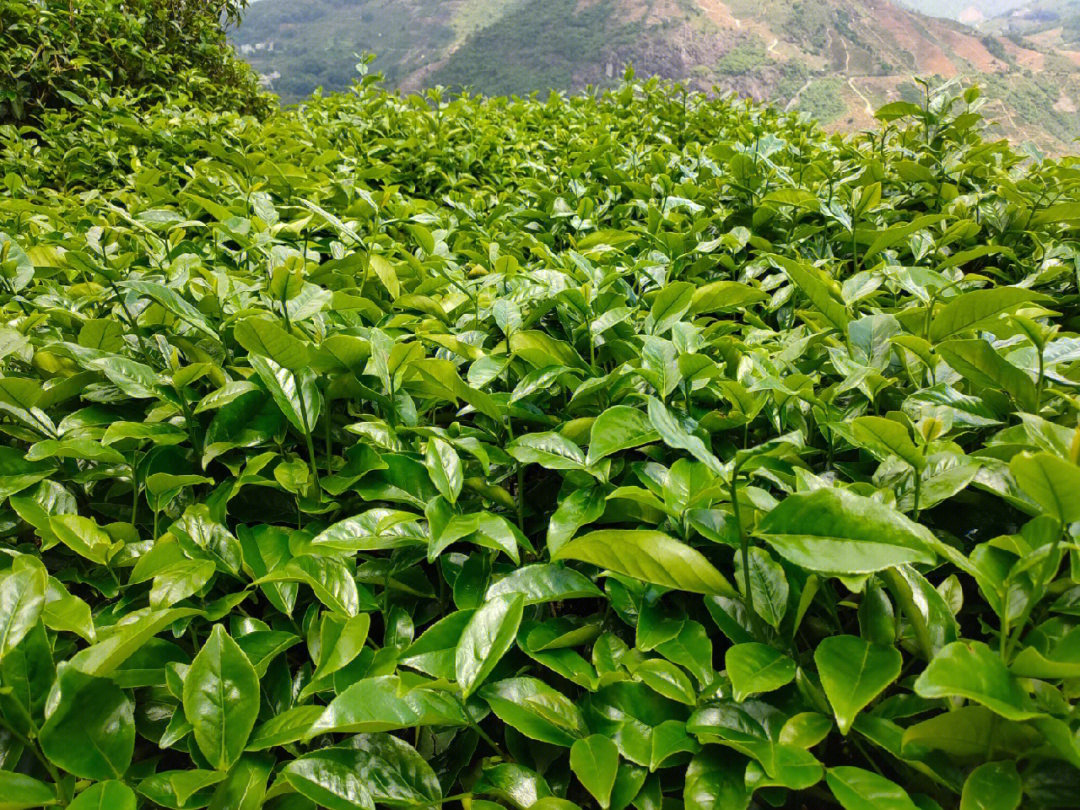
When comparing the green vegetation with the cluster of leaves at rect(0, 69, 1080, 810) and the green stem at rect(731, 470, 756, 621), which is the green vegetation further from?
the green stem at rect(731, 470, 756, 621)

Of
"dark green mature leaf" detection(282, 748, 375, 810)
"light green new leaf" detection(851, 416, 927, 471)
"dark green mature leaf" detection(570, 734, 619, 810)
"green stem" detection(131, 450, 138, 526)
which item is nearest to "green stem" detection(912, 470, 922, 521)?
"light green new leaf" detection(851, 416, 927, 471)

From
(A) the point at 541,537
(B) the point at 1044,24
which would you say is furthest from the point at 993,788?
(B) the point at 1044,24

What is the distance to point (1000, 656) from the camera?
0.65 metres

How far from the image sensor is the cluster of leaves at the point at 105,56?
4125mm

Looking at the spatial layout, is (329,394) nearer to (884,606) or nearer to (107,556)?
(107,556)

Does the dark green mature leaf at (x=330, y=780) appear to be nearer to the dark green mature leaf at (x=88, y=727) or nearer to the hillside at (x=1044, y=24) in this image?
the dark green mature leaf at (x=88, y=727)

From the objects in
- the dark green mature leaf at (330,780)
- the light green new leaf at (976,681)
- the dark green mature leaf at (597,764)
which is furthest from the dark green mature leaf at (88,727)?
the light green new leaf at (976,681)

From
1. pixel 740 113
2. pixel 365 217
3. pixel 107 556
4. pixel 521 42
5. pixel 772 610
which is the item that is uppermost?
pixel 521 42

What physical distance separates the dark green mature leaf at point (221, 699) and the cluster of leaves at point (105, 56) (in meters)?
Answer: 4.08

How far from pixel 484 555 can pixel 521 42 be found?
65951 mm

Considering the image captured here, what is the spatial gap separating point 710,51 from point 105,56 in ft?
264

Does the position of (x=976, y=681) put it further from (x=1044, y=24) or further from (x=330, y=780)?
(x=1044, y=24)

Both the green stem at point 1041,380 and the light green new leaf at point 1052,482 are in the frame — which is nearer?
the light green new leaf at point 1052,482

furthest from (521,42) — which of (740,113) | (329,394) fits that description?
(329,394)
